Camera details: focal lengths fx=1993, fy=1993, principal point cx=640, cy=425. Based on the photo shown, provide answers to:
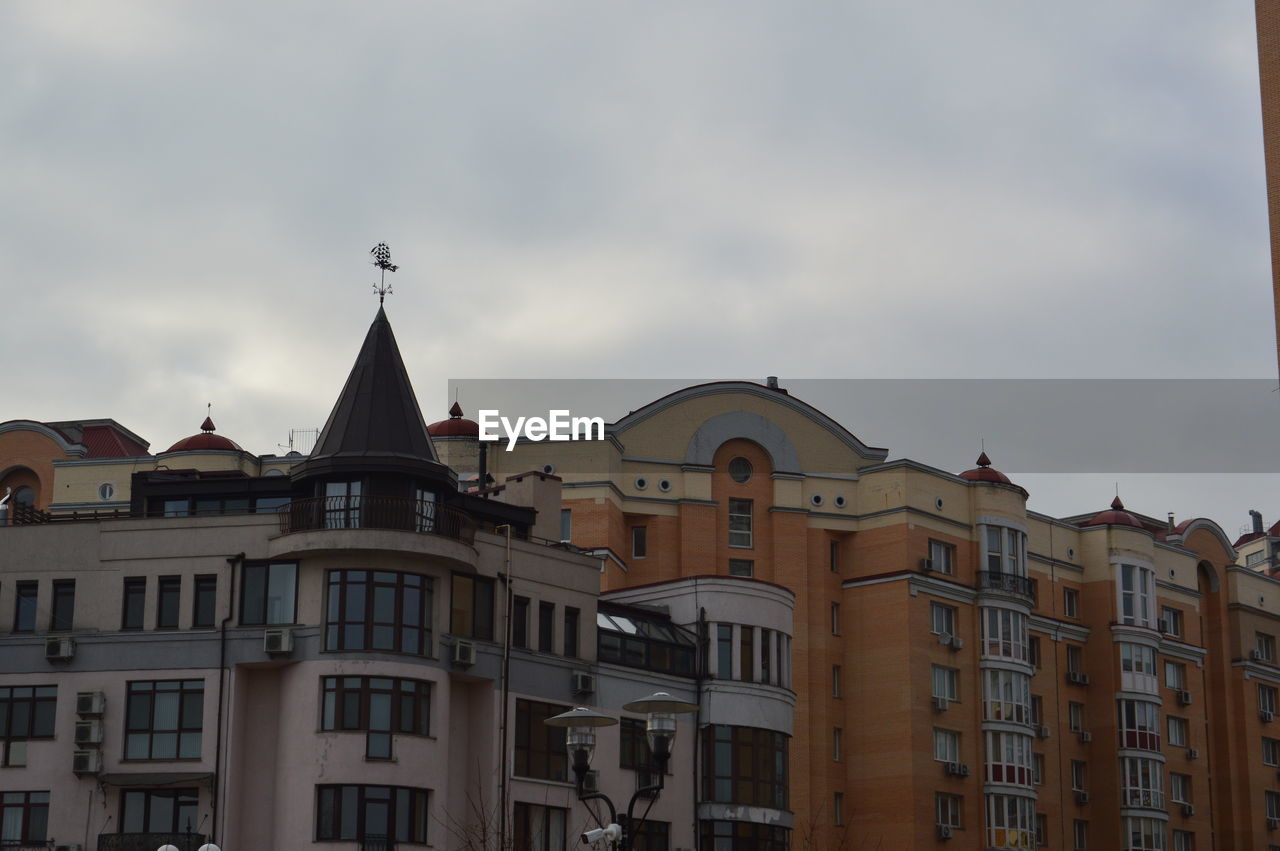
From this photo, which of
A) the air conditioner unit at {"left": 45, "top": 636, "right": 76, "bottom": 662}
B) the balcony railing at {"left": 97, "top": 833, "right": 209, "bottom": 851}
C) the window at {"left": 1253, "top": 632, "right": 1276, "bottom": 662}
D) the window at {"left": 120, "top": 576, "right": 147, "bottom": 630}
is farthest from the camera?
the window at {"left": 1253, "top": 632, "right": 1276, "bottom": 662}

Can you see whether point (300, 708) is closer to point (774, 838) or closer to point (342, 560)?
point (342, 560)

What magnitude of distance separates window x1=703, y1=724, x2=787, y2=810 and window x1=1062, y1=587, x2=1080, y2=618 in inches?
1207

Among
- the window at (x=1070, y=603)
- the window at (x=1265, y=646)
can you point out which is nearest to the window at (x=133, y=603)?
the window at (x=1070, y=603)

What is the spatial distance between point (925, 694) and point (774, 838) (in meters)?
19.0

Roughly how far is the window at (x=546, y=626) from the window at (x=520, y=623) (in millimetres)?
551

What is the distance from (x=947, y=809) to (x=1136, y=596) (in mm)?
16543

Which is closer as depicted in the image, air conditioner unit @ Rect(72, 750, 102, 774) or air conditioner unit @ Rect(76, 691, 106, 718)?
air conditioner unit @ Rect(72, 750, 102, 774)

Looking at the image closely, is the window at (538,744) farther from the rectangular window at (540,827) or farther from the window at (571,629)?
the window at (571,629)

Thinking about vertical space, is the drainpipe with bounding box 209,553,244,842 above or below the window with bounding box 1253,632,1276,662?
below

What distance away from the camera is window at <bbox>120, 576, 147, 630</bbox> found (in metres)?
55.2

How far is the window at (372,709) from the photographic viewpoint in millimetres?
53250

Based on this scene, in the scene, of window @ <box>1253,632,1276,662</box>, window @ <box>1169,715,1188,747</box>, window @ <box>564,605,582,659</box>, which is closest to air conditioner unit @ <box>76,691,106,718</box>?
window @ <box>564,605,582,659</box>

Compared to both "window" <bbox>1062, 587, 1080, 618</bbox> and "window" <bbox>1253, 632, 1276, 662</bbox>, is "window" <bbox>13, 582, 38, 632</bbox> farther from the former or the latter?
"window" <bbox>1253, 632, 1276, 662</bbox>

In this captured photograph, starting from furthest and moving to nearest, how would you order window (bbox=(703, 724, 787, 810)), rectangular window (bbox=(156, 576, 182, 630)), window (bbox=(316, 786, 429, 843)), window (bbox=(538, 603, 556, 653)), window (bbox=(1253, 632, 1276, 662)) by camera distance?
window (bbox=(1253, 632, 1276, 662)), window (bbox=(703, 724, 787, 810)), window (bbox=(538, 603, 556, 653)), rectangular window (bbox=(156, 576, 182, 630)), window (bbox=(316, 786, 429, 843))
